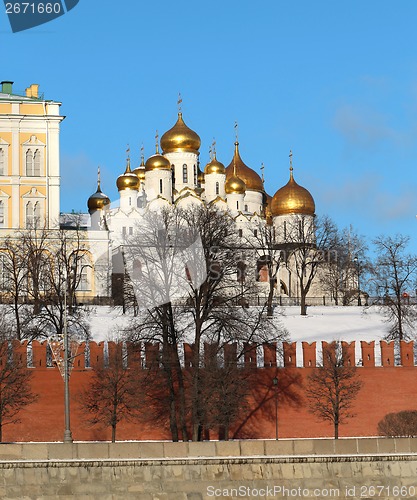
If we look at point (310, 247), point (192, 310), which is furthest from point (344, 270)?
point (192, 310)

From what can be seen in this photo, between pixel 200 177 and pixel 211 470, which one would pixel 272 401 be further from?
pixel 200 177

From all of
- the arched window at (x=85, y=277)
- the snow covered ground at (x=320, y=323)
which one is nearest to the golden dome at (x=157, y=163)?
the arched window at (x=85, y=277)

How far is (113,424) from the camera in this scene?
3947 cm

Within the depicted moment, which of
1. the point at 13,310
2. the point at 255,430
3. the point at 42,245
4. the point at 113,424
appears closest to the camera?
the point at 113,424

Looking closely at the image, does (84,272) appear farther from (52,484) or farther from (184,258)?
(52,484)

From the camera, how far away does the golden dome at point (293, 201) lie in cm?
7981

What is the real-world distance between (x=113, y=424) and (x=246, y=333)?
216 inches

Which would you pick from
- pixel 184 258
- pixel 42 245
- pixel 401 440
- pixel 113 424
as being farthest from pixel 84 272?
pixel 401 440

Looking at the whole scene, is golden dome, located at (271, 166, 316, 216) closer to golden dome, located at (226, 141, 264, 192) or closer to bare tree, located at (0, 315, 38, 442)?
golden dome, located at (226, 141, 264, 192)

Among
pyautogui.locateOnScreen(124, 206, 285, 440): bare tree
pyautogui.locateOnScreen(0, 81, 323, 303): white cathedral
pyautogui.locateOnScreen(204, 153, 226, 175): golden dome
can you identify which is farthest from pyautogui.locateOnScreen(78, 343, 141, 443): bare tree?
Result: pyautogui.locateOnScreen(204, 153, 226, 175): golden dome

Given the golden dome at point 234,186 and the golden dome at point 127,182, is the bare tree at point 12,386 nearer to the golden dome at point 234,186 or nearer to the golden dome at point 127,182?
the golden dome at point 127,182

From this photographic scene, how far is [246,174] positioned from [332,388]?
42.5 metres

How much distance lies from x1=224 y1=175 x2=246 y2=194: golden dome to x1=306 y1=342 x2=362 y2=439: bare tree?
121ft

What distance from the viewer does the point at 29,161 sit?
69500 millimetres
